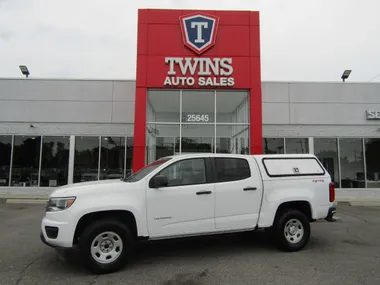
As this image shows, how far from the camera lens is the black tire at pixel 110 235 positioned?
4945 millimetres

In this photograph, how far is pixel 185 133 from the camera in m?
14.3

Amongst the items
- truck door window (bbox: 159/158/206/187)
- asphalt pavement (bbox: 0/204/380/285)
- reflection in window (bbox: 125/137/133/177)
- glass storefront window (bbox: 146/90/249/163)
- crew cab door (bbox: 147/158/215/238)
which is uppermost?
glass storefront window (bbox: 146/90/249/163)

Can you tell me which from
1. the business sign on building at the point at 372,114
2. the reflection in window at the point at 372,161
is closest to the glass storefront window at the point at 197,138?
the business sign on building at the point at 372,114

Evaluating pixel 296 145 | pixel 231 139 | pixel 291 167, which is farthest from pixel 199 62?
pixel 291 167

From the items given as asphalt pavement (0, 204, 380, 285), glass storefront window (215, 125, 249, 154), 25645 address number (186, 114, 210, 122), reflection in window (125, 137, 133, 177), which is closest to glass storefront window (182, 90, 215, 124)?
25645 address number (186, 114, 210, 122)

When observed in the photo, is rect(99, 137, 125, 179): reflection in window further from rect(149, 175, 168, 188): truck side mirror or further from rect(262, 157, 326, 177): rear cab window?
rect(149, 175, 168, 188): truck side mirror

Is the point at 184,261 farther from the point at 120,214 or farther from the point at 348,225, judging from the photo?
the point at 348,225

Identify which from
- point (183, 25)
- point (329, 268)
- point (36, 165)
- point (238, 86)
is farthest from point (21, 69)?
point (329, 268)

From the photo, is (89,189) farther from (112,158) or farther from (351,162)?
(351,162)

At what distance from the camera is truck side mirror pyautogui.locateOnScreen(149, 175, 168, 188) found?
537 centimetres

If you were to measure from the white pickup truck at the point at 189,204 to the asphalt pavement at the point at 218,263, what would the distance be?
0.40m

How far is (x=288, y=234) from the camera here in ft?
20.6

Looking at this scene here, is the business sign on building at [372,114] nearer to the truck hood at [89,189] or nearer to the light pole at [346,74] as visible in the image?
the light pole at [346,74]

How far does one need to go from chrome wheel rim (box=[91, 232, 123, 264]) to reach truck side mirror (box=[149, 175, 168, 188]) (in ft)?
3.28
